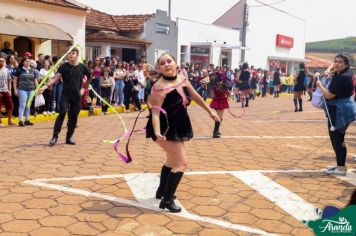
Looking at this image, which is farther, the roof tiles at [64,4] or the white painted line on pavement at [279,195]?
the roof tiles at [64,4]

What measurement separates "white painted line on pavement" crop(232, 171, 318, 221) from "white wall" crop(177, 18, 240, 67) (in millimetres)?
21802

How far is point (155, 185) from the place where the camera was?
16.9 ft

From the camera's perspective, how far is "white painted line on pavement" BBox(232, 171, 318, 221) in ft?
14.2

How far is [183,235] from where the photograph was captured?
3.67 meters

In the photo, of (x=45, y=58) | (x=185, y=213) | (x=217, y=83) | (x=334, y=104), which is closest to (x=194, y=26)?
(x=45, y=58)

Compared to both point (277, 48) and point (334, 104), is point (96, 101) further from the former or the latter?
point (277, 48)

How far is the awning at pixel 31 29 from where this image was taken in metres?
15.2

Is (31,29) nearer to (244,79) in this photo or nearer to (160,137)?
(244,79)

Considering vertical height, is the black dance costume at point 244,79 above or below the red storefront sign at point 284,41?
below

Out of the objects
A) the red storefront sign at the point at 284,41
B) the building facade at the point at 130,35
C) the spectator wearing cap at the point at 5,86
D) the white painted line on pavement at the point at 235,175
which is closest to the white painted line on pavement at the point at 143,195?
the white painted line on pavement at the point at 235,175

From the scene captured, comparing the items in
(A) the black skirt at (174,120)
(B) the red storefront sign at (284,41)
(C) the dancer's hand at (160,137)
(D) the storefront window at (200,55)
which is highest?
(B) the red storefront sign at (284,41)

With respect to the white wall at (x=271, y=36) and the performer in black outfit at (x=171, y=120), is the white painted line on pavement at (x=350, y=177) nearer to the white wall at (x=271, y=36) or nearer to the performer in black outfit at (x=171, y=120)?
the performer in black outfit at (x=171, y=120)

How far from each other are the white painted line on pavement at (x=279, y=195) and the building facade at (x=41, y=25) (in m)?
12.5

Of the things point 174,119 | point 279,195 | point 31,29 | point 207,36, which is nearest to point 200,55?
point 207,36
